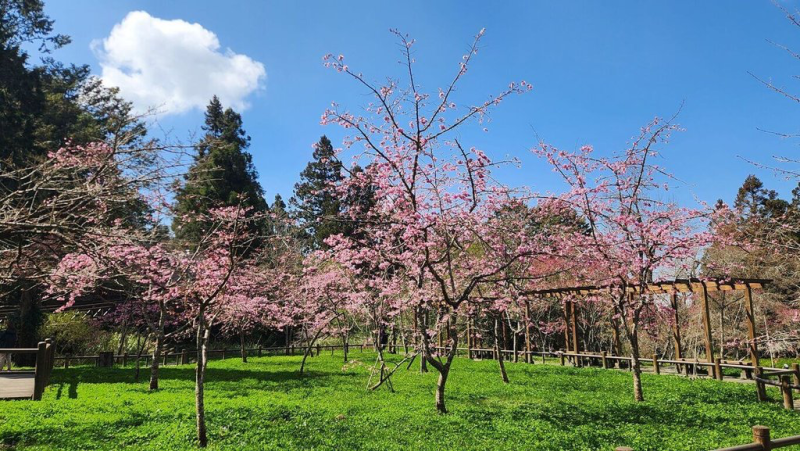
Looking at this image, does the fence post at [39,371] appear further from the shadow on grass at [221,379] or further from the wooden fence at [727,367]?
the wooden fence at [727,367]

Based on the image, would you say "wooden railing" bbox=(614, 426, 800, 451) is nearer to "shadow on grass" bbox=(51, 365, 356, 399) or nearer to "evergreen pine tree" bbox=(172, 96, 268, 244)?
"shadow on grass" bbox=(51, 365, 356, 399)

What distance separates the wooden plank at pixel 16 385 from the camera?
1134 cm

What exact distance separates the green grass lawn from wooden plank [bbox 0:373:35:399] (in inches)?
15.1

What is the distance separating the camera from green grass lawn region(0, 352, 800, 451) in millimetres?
7941

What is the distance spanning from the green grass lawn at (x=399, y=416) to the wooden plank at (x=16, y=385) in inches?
15.1

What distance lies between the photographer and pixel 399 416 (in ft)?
32.0

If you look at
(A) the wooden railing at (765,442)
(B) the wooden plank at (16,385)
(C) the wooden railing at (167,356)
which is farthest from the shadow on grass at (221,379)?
(A) the wooden railing at (765,442)

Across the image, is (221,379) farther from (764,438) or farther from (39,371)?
(764,438)

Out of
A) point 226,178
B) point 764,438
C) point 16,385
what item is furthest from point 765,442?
point 226,178

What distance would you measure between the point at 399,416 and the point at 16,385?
1084 centimetres

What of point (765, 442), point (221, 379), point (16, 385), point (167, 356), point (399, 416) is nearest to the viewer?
point (765, 442)

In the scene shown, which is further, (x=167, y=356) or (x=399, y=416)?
(x=167, y=356)

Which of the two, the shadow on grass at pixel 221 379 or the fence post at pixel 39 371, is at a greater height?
the fence post at pixel 39 371

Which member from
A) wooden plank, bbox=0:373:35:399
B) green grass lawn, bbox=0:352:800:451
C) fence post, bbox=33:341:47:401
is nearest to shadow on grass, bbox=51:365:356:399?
green grass lawn, bbox=0:352:800:451
